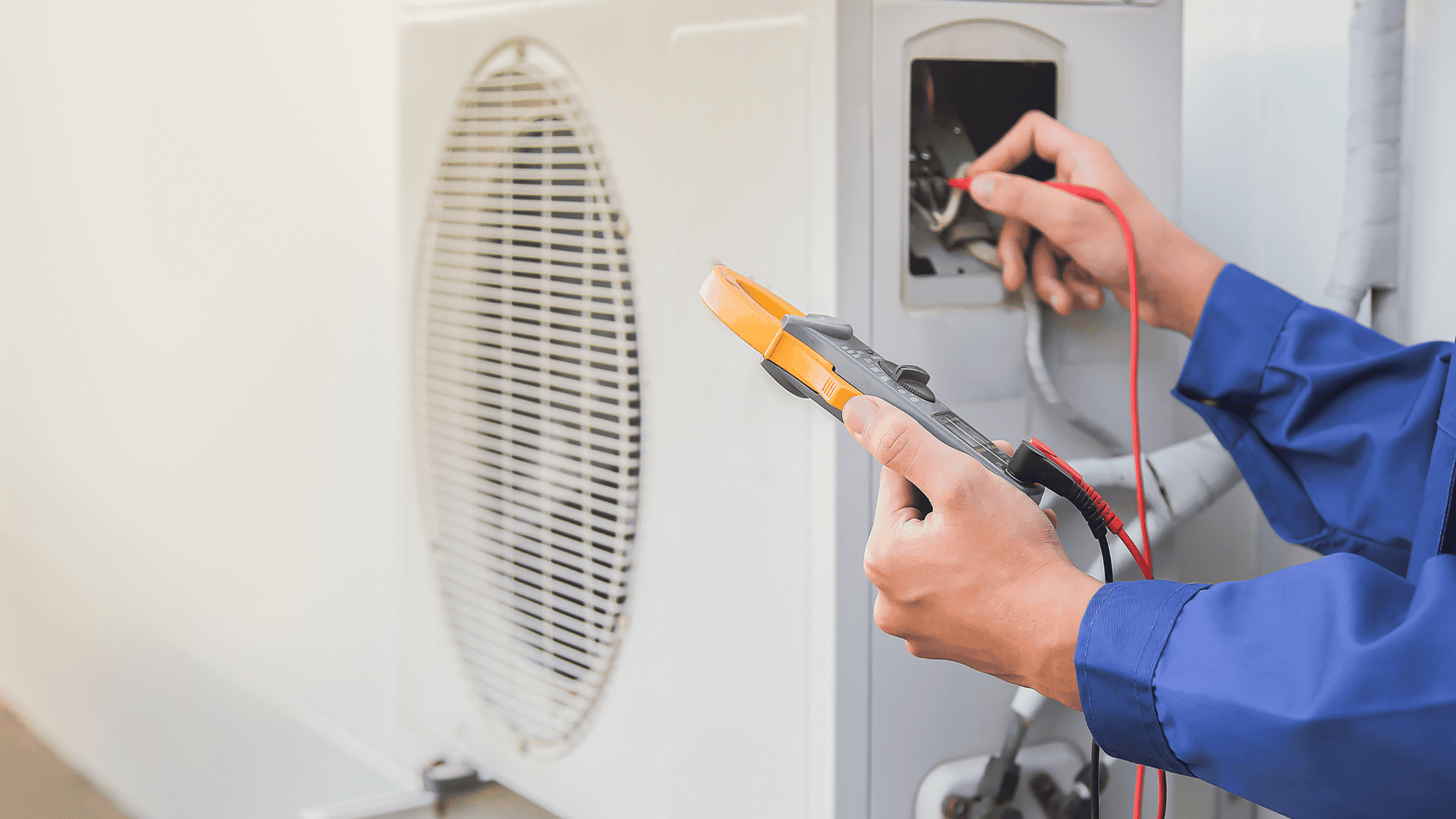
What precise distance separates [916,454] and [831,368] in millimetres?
83

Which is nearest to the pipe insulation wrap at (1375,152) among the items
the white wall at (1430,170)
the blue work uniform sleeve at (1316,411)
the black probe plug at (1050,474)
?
the white wall at (1430,170)

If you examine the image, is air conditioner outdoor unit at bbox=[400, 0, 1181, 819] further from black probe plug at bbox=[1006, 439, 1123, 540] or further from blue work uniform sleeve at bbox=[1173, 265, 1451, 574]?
black probe plug at bbox=[1006, 439, 1123, 540]

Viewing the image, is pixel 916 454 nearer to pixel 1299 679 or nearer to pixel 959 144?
pixel 1299 679

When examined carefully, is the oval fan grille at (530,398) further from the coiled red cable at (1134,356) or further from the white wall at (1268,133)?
the white wall at (1268,133)

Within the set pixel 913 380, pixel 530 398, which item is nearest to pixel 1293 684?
pixel 913 380

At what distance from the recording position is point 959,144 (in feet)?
2.85

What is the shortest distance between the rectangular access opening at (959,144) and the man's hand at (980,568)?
0.26 m

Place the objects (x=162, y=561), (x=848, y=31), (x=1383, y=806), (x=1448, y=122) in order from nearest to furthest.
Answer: (x=1383, y=806)
(x=848, y=31)
(x=1448, y=122)
(x=162, y=561)

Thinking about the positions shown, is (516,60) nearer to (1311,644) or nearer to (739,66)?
(739,66)

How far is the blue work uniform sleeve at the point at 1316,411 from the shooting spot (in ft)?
2.69

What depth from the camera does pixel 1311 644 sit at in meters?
0.54

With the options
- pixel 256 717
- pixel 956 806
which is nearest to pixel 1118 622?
pixel 956 806

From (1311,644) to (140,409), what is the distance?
2.53 m

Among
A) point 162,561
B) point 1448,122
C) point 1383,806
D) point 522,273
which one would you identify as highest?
point 1448,122
